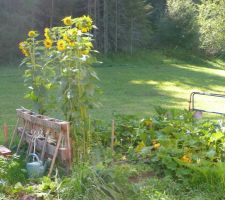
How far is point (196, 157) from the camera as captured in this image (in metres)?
4.38

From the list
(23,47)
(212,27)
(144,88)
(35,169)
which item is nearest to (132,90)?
(144,88)

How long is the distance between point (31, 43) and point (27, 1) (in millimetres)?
17677

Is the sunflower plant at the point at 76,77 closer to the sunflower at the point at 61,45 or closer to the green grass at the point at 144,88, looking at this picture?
the sunflower at the point at 61,45

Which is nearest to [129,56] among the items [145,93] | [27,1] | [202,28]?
[27,1]

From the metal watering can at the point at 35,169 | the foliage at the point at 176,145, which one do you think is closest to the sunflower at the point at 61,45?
the metal watering can at the point at 35,169

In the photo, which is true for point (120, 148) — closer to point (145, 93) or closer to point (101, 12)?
point (145, 93)

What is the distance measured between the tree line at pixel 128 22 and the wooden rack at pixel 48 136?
1643cm

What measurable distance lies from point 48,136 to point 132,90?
9293 mm

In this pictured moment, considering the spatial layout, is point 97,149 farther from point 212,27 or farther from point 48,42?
point 212,27

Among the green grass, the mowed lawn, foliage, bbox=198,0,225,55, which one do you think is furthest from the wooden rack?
foliage, bbox=198,0,225,55

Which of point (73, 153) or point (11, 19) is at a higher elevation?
point (11, 19)

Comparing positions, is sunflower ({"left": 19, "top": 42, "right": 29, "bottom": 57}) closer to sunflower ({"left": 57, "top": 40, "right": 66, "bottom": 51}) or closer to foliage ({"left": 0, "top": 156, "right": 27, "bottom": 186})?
sunflower ({"left": 57, "top": 40, "right": 66, "bottom": 51})

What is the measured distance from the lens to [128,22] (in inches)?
1096

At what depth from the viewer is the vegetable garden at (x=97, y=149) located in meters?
3.71
